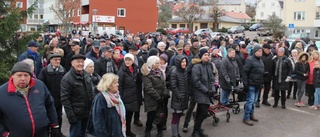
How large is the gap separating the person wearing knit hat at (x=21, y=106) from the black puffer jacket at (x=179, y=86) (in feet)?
9.54

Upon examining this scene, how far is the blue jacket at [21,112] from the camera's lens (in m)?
3.68

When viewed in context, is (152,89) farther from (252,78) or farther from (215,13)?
(215,13)

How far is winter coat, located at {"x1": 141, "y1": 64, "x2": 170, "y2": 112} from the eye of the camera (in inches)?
234

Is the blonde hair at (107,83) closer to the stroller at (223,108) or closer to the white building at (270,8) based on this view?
the stroller at (223,108)

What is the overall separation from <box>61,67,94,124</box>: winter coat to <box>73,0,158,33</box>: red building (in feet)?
131

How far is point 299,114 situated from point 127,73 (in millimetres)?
5539

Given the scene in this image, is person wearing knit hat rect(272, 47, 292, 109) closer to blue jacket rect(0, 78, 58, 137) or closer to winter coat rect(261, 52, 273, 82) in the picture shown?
winter coat rect(261, 52, 273, 82)

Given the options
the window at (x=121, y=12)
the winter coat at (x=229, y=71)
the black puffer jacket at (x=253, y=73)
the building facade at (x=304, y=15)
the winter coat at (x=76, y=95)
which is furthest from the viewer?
the building facade at (x=304, y=15)

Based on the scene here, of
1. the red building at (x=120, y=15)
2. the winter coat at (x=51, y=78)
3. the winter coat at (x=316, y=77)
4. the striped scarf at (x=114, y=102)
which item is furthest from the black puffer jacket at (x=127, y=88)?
the red building at (x=120, y=15)

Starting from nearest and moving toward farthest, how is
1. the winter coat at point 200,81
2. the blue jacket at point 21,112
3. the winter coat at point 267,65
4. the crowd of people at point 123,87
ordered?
the blue jacket at point 21,112
the crowd of people at point 123,87
the winter coat at point 200,81
the winter coat at point 267,65

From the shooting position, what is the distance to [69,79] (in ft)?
16.0

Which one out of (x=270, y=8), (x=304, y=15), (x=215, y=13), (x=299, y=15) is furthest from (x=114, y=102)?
(x=270, y=8)

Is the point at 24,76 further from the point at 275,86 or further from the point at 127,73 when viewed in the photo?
the point at 275,86

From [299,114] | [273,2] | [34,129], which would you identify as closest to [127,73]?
[34,129]
